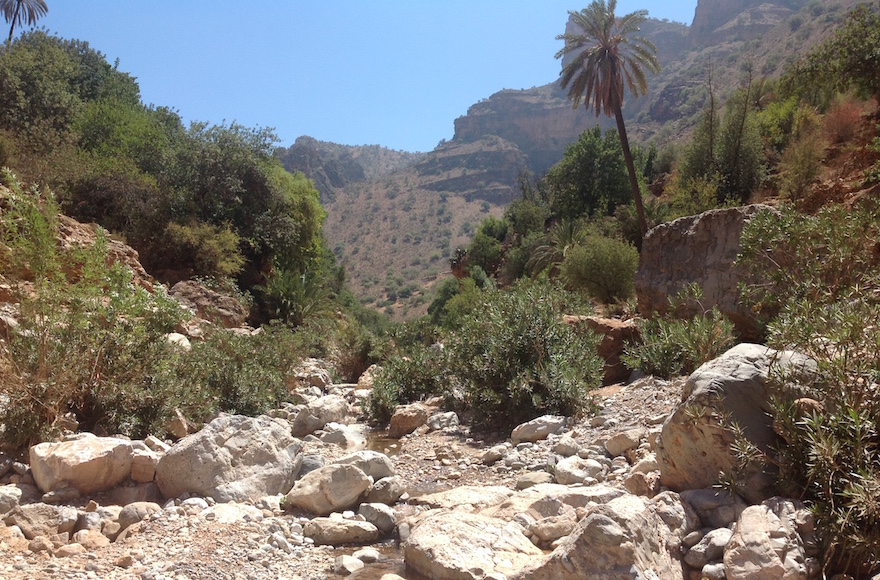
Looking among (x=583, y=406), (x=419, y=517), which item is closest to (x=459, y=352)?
(x=583, y=406)

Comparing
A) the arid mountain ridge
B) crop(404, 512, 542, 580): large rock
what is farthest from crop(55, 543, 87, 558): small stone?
the arid mountain ridge

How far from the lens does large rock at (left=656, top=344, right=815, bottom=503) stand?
468 cm

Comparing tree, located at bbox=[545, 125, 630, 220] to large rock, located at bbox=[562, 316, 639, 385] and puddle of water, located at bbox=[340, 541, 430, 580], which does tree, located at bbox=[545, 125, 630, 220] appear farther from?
puddle of water, located at bbox=[340, 541, 430, 580]

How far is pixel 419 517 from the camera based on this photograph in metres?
5.81

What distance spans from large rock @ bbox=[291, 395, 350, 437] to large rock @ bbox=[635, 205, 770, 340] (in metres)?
6.64

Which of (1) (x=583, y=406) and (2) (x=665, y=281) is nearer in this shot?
(1) (x=583, y=406)

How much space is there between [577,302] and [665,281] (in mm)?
2104

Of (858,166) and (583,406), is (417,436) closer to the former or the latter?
(583,406)

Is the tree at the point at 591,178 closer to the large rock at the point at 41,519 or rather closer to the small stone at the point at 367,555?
the small stone at the point at 367,555

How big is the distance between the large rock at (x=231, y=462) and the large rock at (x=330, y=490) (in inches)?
18.4

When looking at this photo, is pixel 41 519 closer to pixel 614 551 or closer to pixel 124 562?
pixel 124 562

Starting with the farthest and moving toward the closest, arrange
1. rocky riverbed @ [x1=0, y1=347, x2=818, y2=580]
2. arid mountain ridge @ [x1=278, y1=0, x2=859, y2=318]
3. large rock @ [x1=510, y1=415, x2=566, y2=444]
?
Result: arid mountain ridge @ [x1=278, y1=0, x2=859, y2=318]
large rock @ [x1=510, y1=415, x2=566, y2=444]
rocky riverbed @ [x1=0, y1=347, x2=818, y2=580]

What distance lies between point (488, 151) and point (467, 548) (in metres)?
128

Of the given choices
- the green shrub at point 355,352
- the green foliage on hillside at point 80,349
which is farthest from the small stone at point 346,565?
the green shrub at point 355,352
